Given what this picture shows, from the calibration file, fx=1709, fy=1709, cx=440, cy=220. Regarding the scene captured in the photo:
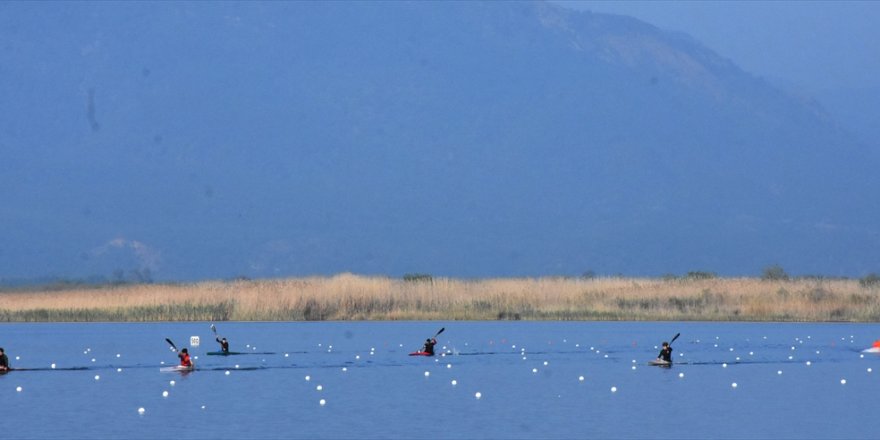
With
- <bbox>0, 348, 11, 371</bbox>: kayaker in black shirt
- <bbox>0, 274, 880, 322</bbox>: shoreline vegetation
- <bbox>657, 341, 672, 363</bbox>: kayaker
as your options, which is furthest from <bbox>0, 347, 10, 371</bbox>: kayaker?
<bbox>0, 274, 880, 322</bbox>: shoreline vegetation

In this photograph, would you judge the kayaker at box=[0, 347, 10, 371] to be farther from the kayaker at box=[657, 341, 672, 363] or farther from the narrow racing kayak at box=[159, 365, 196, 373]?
the kayaker at box=[657, 341, 672, 363]

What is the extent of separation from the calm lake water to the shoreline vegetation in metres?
3.32

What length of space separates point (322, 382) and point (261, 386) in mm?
1816

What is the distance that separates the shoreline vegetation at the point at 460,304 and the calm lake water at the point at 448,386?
10.9 feet

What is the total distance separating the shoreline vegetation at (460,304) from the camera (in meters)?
69.2

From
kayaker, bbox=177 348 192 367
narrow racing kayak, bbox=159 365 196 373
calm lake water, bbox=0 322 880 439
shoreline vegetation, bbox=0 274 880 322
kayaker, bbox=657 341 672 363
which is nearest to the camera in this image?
calm lake water, bbox=0 322 880 439

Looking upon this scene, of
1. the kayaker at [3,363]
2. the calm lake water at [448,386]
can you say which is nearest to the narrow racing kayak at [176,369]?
the calm lake water at [448,386]

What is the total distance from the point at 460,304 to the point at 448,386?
29.5 m

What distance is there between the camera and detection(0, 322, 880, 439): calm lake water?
32.3m

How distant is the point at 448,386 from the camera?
136 ft

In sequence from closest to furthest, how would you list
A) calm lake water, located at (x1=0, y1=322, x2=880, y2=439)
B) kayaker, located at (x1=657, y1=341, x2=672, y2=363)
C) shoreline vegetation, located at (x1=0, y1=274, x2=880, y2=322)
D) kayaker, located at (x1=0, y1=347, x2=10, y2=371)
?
calm lake water, located at (x1=0, y1=322, x2=880, y2=439) < kayaker, located at (x1=0, y1=347, x2=10, y2=371) < kayaker, located at (x1=657, y1=341, x2=672, y2=363) < shoreline vegetation, located at (x1=0, y1=274, x2=880, y2=322)

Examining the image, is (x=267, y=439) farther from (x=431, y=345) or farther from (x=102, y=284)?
(x=102, y=284)

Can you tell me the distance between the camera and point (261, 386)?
41.5 m

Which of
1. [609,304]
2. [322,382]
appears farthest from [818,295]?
[322,382]
